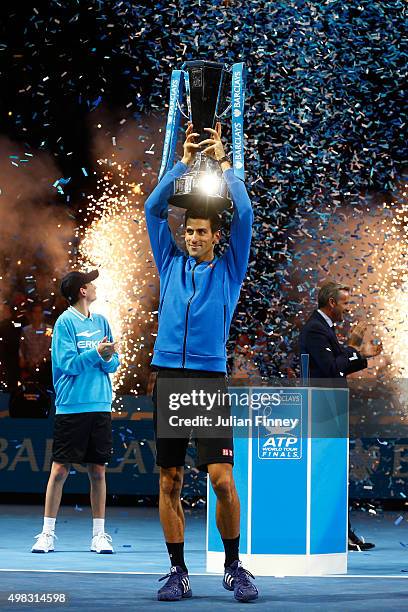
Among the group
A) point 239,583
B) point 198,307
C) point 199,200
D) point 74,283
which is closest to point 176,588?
point 239,583

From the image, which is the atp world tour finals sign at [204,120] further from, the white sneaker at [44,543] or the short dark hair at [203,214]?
the white sneaker at [44,543]

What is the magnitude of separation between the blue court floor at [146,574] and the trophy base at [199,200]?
6.85ft

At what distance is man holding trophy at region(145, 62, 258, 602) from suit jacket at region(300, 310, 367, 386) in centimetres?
294

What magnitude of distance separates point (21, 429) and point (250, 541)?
5.93 metres

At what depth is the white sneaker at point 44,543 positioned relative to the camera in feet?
30.8

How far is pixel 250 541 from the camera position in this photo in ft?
27.1

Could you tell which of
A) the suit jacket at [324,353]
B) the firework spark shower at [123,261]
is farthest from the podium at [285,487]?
the firework spark shower at [123,261]

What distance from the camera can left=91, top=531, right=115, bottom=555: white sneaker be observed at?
31.0 ft

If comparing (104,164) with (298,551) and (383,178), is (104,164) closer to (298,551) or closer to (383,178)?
(383,178)

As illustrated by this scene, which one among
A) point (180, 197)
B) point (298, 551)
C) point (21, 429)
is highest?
point (180, 197)

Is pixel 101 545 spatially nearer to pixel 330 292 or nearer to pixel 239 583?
pixel 330 292

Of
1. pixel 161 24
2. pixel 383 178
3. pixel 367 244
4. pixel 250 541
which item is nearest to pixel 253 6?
pixel 161 24

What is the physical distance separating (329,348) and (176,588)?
→ 3587mm

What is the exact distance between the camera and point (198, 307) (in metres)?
6.96
